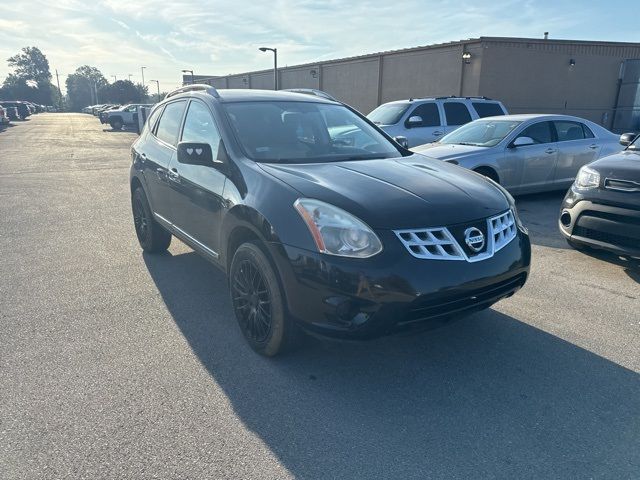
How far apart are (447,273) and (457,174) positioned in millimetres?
1153

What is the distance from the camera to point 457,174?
3.55 meters

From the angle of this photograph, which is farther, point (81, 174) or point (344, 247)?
point (81, 174)

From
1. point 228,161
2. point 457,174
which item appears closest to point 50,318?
point 228,161

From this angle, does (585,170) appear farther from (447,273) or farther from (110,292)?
(110,292)

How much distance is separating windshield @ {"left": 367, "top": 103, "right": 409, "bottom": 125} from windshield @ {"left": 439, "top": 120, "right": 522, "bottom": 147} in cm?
244

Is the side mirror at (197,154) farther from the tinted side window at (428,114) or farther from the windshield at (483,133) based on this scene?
the tinted side window at (428,114)

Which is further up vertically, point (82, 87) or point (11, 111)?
point (82, 87)

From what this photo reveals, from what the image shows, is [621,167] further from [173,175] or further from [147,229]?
[147,229]

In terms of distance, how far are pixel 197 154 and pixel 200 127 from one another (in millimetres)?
635

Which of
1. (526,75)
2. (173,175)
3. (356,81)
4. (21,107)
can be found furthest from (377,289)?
(21,107)

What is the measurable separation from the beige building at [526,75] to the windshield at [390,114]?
9.17 m

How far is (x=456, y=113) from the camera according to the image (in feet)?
36.8

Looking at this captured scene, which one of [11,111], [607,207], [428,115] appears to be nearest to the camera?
[607,207]

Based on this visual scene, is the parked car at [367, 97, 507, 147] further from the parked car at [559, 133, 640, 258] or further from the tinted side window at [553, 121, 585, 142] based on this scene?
the parked car at [559, 133, 640, 258]
